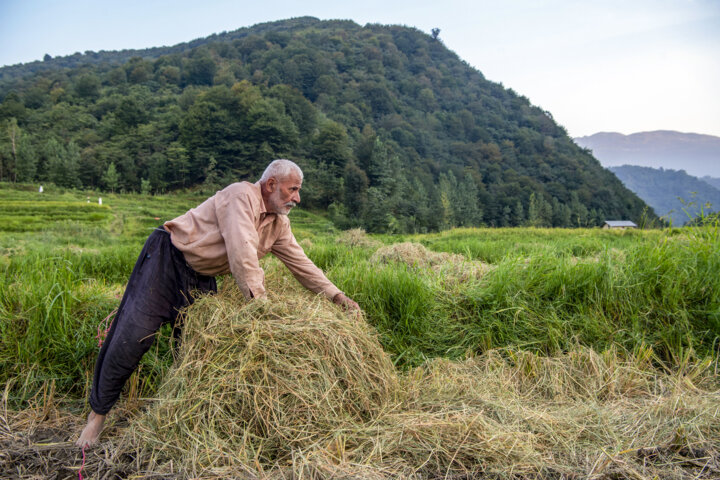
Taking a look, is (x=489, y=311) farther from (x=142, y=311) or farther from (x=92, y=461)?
(x=92, y=461)

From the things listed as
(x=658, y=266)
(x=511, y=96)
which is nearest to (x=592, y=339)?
(x=658, y=266)

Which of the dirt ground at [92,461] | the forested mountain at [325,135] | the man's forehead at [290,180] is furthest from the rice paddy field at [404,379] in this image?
the forested mountain at [325,135]

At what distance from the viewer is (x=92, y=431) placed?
2.15 meters

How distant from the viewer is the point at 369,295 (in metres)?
3.61

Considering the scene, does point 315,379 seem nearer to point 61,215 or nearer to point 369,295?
point 369,295

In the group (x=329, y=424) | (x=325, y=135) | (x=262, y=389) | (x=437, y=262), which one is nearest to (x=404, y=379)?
(x=329, y=424)

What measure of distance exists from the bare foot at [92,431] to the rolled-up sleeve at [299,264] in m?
1.32

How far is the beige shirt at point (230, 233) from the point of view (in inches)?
86.3

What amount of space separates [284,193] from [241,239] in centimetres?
42

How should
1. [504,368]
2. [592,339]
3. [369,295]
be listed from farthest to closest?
[369,295] < [592,339] < [504,368]

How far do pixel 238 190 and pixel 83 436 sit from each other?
4.90ft

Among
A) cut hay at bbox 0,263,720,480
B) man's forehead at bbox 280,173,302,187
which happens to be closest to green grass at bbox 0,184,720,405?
cut hay at bbox 0,263,720,480

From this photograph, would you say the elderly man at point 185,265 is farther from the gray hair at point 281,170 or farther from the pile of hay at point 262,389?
the pile of hay at point 262,389

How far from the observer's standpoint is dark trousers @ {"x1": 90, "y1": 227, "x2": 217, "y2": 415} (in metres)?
2.22
